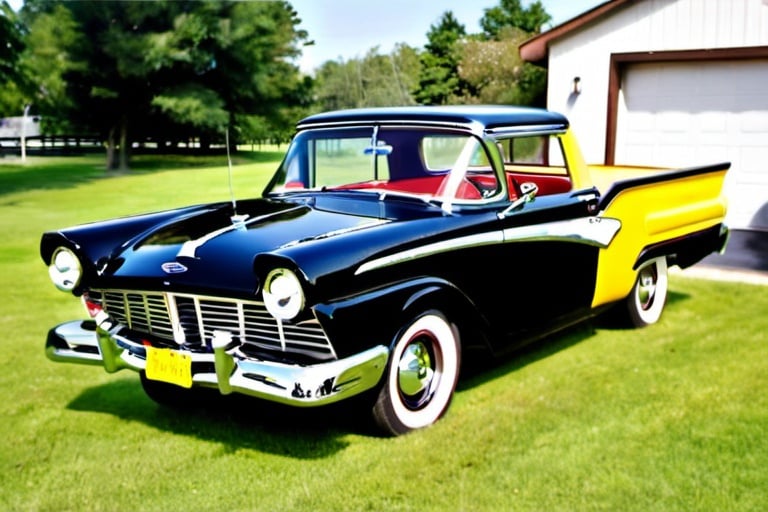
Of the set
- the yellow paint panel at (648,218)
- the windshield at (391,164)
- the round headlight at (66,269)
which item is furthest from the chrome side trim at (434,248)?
the round headlight at (66,269)

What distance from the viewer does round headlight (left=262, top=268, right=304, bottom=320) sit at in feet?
12.3

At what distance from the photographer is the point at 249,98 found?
37281mm

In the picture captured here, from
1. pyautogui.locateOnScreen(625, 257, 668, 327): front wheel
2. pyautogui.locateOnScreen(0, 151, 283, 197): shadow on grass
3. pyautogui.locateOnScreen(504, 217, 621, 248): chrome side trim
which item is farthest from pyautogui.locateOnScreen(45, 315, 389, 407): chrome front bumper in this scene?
pyautogui.locateOnScreen(0, 151, 283, 197): shadow on grass

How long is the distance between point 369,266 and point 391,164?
1.55 meters

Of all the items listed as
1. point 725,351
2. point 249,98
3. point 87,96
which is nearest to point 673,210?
point 725,351

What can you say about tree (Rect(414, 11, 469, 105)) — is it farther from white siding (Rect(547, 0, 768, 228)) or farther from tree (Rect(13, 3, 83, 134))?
white siding (Rect(547, 0, 768, 228))

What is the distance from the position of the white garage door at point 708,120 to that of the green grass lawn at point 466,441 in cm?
547

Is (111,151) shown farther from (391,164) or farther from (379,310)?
(379,310)

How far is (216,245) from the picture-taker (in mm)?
4285

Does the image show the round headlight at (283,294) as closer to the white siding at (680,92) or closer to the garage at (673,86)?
the garage at (673,86)

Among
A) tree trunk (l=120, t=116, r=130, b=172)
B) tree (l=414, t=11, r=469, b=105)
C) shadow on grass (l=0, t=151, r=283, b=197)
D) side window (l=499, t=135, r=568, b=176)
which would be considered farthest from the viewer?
tree (l=414, t=11, r=469, b=105)

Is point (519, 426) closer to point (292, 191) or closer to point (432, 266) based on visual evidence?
point (432, 266)

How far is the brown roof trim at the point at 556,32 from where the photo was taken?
475 inches

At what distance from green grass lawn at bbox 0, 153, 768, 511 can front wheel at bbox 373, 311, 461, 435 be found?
0.10m
